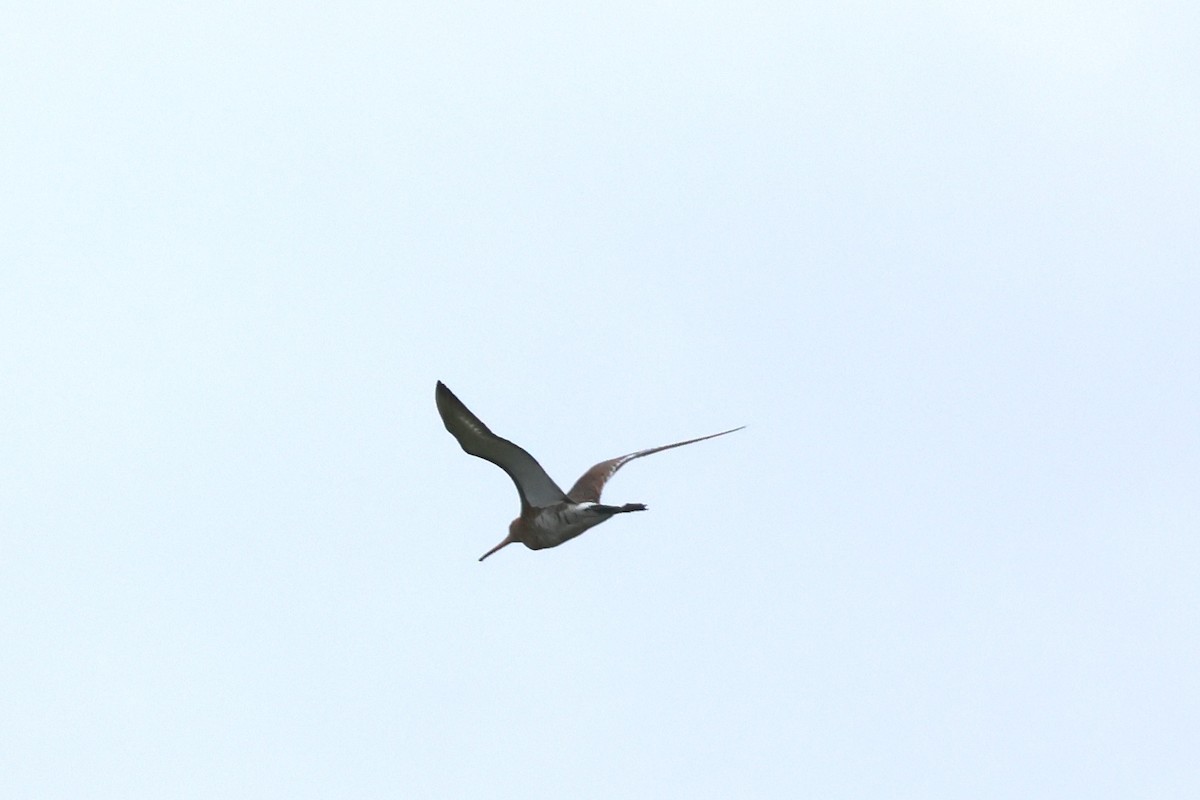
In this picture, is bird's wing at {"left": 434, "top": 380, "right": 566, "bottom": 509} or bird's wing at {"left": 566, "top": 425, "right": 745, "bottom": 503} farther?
bird's wing at {"left": 566, "top": 425, "right": 745, "bottom": 503}

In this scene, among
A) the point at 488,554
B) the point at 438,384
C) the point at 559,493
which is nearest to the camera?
the point at 438,384

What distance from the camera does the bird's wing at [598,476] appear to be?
26.2m

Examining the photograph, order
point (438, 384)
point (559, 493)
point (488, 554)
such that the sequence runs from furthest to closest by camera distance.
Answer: point (488, 554) < point (559, 493) < point (438, 384)

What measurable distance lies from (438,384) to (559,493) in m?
3.50

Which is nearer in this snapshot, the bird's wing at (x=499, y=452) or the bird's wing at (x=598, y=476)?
the bird's wing at (x=499, y=452)

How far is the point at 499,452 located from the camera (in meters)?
23.8

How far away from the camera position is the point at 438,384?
893 inches

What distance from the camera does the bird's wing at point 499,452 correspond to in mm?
22859

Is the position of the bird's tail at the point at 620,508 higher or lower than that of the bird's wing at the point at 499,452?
lower

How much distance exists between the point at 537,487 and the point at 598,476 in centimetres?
194

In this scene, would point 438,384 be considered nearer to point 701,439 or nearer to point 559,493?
point 559,493

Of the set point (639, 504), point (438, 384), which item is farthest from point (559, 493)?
point (438, 384)

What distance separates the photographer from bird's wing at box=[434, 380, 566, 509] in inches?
900

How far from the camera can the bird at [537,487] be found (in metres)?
23.1
